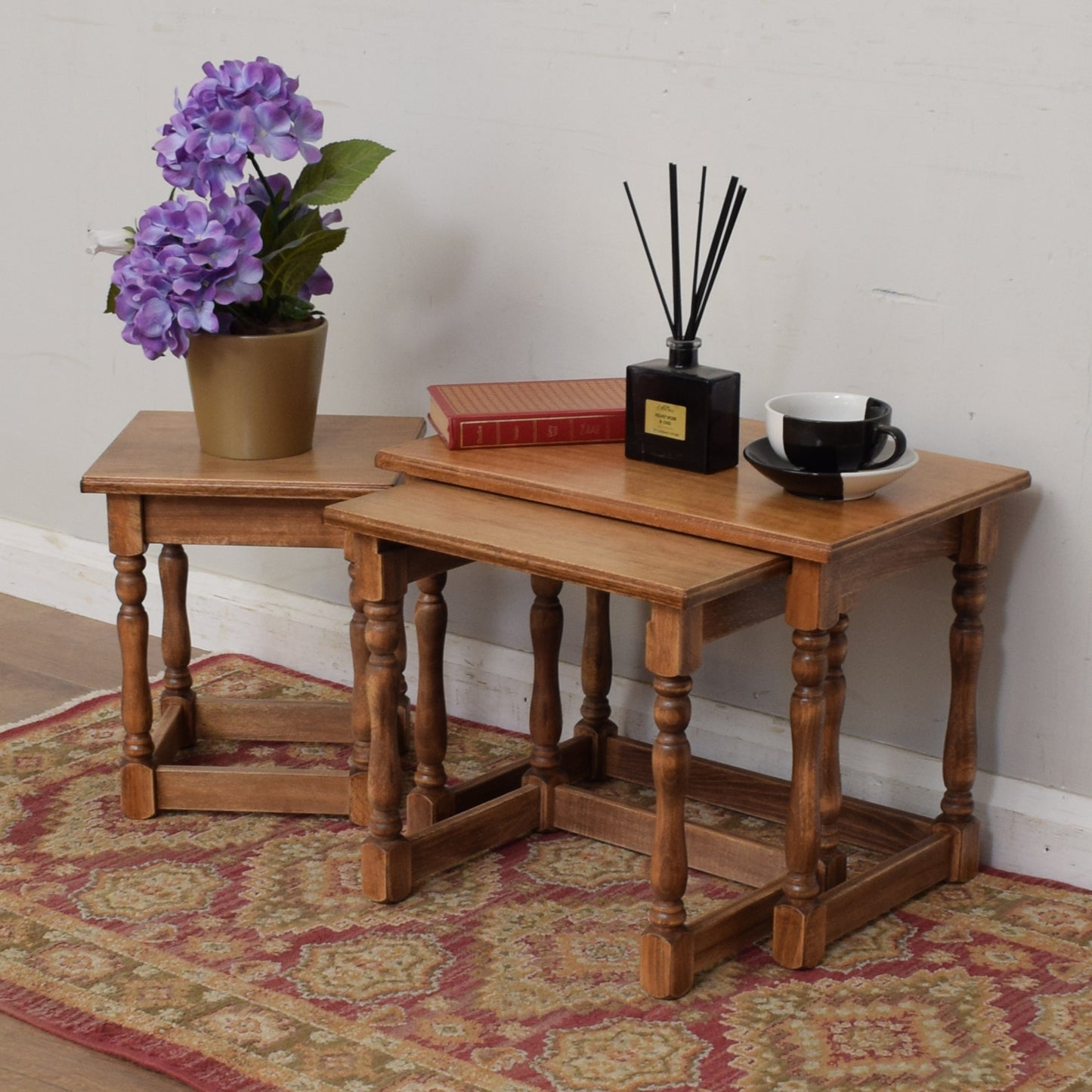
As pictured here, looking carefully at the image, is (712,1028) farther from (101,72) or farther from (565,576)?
(101,72)

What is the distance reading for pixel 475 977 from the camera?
2070mm

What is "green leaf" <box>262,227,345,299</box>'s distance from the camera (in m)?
2.37

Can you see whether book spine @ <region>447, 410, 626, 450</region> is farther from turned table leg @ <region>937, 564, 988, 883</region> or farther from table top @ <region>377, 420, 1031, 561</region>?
turned table leg @ <region>937, 564, 988, 883</region>

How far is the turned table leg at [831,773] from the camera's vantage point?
83.6 inches

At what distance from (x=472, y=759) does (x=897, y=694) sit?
0.71 meters

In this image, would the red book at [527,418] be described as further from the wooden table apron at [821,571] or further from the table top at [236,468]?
the table top at [236,468]

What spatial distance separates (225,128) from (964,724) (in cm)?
127

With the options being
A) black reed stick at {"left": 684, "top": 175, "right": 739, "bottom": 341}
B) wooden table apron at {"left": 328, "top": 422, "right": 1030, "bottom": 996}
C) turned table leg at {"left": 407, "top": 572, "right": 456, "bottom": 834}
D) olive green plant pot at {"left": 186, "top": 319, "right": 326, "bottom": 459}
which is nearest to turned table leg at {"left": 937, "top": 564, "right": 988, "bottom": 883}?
Result: wooden table apron at {"left": 328, "top": 422, "right": 1030, "bottom": 996}

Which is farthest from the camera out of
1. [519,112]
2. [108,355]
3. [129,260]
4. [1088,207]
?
[108,355]

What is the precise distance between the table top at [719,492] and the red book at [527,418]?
0.05 feet

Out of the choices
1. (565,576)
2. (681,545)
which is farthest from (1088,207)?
(565,576)

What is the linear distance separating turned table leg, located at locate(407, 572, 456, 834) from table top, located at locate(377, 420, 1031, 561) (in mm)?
234

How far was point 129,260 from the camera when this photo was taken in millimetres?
2311

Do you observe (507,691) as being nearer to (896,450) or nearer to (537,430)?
(537,430)
